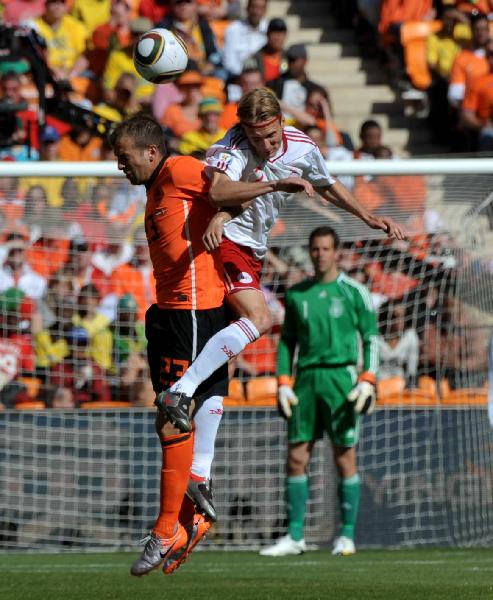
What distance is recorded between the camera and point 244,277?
306 inches

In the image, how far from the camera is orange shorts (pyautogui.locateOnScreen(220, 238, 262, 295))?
775 cm

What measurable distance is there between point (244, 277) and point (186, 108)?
7.73 metres

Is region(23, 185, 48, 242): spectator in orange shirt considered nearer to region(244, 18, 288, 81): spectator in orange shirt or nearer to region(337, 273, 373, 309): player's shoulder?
region(337, 273, 373, 309): player's shoulder

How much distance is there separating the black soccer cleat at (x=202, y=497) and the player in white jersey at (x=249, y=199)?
29cm

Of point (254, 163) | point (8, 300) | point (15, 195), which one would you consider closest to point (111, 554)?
point (8, 300)

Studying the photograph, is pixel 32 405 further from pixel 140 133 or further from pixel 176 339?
pixel 140 133

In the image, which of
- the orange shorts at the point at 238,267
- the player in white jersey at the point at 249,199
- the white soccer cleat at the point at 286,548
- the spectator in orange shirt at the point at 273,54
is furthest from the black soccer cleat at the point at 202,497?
the spectator in orange shirt at the point at 273,54

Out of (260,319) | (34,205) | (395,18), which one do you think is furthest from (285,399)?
(395,18)

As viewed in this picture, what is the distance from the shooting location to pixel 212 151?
7.48 meters

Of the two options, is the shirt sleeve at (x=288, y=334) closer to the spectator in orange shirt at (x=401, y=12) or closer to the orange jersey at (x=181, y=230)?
the orange jersey at (x=181, y=230)

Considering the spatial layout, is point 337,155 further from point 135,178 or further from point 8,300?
point 135,178

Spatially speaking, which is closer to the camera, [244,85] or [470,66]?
[244,85]

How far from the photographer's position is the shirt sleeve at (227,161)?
23.9ft

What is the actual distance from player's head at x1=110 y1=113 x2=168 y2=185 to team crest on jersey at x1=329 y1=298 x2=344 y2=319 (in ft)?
13.4
